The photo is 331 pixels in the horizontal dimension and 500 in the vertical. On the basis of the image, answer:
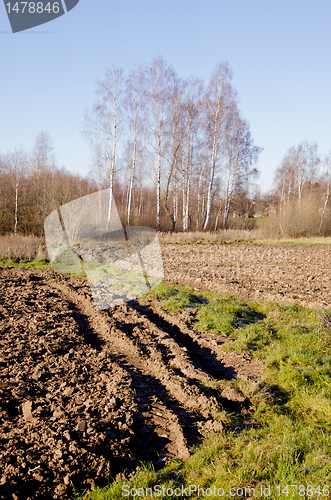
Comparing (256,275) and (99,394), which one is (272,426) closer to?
(99,394)

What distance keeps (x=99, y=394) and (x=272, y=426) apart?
2.00 meters

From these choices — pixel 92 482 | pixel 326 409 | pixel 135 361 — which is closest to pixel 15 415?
pixel 92 482

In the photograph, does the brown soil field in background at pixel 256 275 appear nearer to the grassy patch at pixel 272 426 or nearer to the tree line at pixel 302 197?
the grassy patch at pixel 272 426

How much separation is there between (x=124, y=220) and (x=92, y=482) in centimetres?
2410

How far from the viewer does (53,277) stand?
1120 centimetres

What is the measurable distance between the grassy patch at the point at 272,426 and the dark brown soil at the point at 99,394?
7.6 inches

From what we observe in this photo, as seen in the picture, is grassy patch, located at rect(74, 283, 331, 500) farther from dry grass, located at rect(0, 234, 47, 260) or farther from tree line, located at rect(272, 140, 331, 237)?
tree line, located at rect(272, 140, 331, 237)

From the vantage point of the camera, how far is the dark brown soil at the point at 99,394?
2.66 metres

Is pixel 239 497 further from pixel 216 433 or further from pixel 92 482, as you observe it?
pixel 92 482

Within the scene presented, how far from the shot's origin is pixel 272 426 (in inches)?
129

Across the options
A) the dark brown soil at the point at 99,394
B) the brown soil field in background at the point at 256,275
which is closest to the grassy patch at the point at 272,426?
the dark brown soil at the point at 99,394

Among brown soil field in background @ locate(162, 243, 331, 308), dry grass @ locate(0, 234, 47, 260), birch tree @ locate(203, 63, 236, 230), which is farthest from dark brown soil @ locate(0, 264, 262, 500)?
birch tree @ locate(203, 63, 236, 230)

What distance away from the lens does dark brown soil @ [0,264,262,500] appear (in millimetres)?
2664

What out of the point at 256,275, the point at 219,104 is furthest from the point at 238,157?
the point at 256,275
